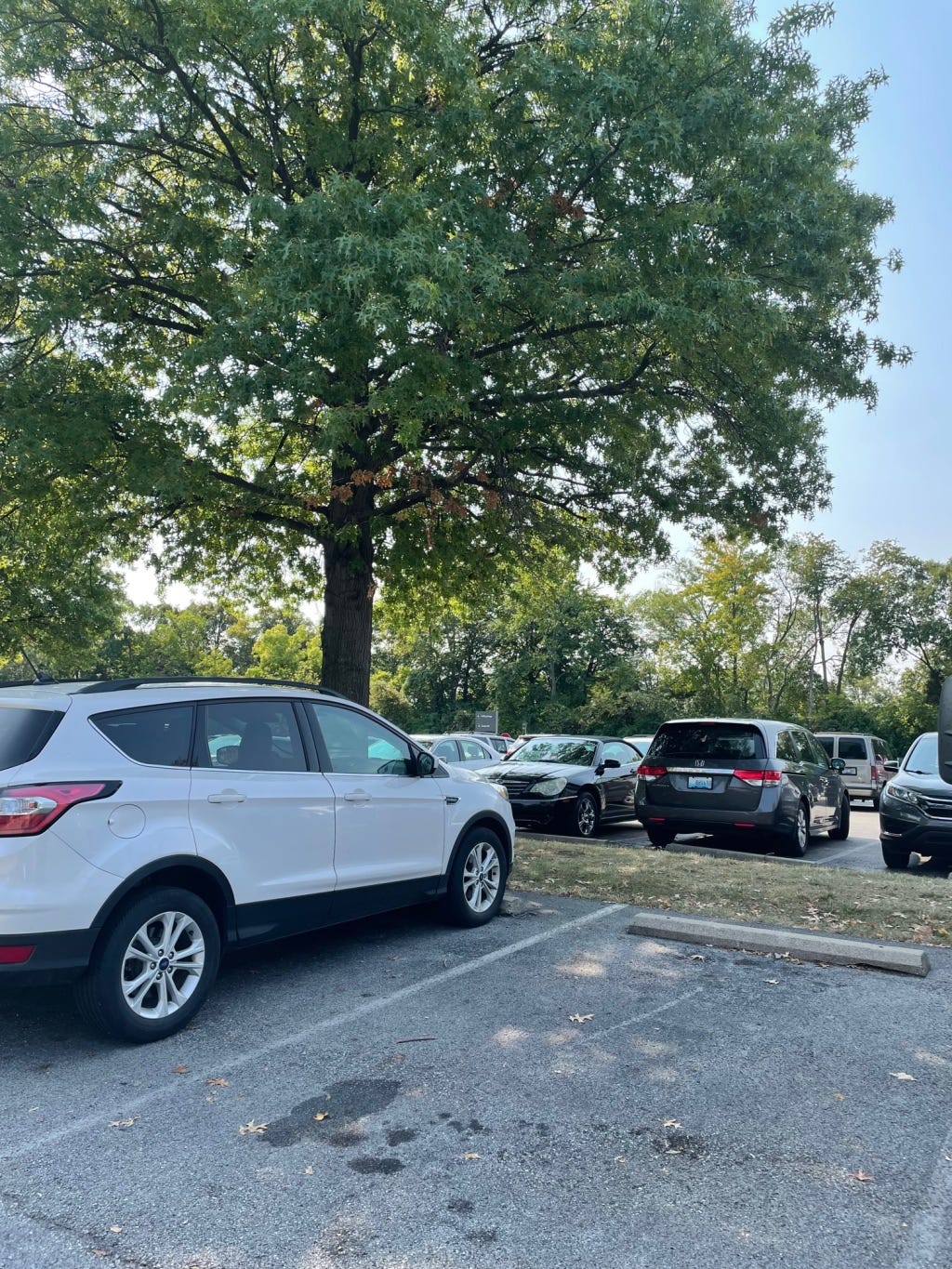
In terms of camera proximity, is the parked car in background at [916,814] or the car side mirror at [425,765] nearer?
the car side mirror at [425,765]

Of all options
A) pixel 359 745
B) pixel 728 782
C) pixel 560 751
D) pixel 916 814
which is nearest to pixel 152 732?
pixel 359 745

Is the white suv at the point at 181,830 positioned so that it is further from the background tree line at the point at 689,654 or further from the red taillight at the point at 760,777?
the background tree line at the point at 689,654

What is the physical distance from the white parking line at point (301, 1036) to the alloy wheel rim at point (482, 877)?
528mm

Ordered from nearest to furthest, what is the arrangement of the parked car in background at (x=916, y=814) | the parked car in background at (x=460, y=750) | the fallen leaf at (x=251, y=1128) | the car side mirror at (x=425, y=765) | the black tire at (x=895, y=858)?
the fallen leaf at (x=251, y=1128), the car side mirror at (x=425, y=765), the parked car in background at (x=916, y=814), the black tire at (x=895, y=858), the parked car in background at (x=460, y=750)

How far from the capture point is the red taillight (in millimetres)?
10984

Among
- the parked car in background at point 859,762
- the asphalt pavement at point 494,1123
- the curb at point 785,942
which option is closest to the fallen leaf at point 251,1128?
the asphalt pavement at point 494,1123

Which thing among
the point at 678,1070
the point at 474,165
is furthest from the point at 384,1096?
the point at 474,165

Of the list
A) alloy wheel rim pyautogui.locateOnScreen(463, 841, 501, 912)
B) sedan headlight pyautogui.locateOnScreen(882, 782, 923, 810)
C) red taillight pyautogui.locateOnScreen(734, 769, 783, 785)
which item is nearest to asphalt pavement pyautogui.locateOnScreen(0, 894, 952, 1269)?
alloy wheel rim pyautogui.locateOnScreen(463, 841, 501, 912)

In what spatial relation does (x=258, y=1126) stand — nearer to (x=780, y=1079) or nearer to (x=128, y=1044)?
(x=128, y=1044)

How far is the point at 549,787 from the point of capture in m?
13.5

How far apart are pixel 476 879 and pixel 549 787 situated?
674cm

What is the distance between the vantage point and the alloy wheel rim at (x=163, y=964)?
14.6 feet

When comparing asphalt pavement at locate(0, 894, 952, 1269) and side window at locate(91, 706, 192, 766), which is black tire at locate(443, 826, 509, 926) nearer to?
asphalt pavement at locate(0, 894, 952, 1269)

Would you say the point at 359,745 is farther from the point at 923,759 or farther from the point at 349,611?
the point at 923,759
